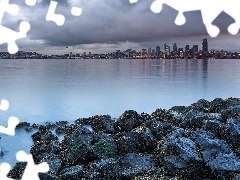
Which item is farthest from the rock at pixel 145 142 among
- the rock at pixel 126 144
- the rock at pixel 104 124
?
the rock at pixel 104 124

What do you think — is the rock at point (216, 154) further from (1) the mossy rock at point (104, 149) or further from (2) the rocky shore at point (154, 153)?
(1) the mossy rock at point (104, 149)

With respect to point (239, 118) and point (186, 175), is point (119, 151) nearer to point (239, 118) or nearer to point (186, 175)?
point (186, 175)

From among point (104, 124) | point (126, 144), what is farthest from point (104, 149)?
point (104, 124)

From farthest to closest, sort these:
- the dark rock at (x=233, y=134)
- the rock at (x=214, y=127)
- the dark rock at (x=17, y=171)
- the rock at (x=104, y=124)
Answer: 1. the rock at (x=104, y=124)
2. the rock at (x=214, y=127)
3. the dark rock at (x=233, y=134)
4. the dark rock at (x=17, y=171)

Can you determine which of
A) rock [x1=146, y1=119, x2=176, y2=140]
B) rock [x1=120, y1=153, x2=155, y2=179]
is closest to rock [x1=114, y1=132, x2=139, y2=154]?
rock [x1=120, y1=153, x2=155, y2=179]

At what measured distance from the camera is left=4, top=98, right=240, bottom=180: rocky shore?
10430 mm

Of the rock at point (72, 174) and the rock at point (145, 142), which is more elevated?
the rock at point (145, 142)

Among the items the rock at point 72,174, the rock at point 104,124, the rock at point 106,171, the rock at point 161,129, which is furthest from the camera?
the rock at point 104,124

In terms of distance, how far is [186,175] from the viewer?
10.5 metres

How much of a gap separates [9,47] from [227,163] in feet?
25.4

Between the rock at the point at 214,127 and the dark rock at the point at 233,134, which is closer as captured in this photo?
the dark rock at the point at 233,134

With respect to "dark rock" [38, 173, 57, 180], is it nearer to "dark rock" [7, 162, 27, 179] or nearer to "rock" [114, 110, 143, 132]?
"dark rock" [7, 162, 27, 179]

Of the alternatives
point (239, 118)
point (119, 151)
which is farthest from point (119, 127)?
point (239, 118)

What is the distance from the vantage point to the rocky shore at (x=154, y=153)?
10.4 meters
